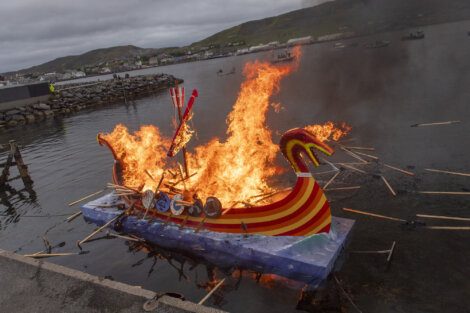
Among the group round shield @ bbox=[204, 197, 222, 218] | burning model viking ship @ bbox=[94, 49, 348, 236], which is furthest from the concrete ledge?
burning model viking ship @ bbox=[94, 49, 348, 236]

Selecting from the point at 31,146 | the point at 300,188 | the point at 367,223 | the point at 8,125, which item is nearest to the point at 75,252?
the point at 300,188

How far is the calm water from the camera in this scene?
36.6 ft

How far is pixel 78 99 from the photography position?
69.0m

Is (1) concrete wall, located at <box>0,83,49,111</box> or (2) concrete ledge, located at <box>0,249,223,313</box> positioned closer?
(2) concrete ledge, located at <box>0,249,223,313</box>

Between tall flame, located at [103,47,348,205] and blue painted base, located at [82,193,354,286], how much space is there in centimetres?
187

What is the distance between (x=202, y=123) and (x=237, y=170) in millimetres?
26409

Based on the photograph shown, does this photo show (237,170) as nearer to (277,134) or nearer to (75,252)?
(75,252)

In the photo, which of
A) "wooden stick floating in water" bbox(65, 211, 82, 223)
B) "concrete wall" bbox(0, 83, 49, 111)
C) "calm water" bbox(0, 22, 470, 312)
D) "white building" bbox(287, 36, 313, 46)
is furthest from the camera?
"white building" bbox(287, 36, 313, 46)

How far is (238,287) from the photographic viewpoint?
39.3ft

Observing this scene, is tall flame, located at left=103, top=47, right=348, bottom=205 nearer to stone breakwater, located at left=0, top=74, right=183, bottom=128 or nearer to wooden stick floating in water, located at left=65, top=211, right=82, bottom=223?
wooden stick floating in water, located at left=65, top=211, right=82, bottom=223

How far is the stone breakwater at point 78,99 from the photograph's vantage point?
184 ft

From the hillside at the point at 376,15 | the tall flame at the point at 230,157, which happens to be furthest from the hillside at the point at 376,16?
the tall flame at the point at 230,157

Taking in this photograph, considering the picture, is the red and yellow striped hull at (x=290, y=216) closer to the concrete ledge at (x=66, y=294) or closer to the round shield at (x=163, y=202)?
the round shield at (x=163, y=202)

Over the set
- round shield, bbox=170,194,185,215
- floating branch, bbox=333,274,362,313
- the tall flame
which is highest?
the tall flame
